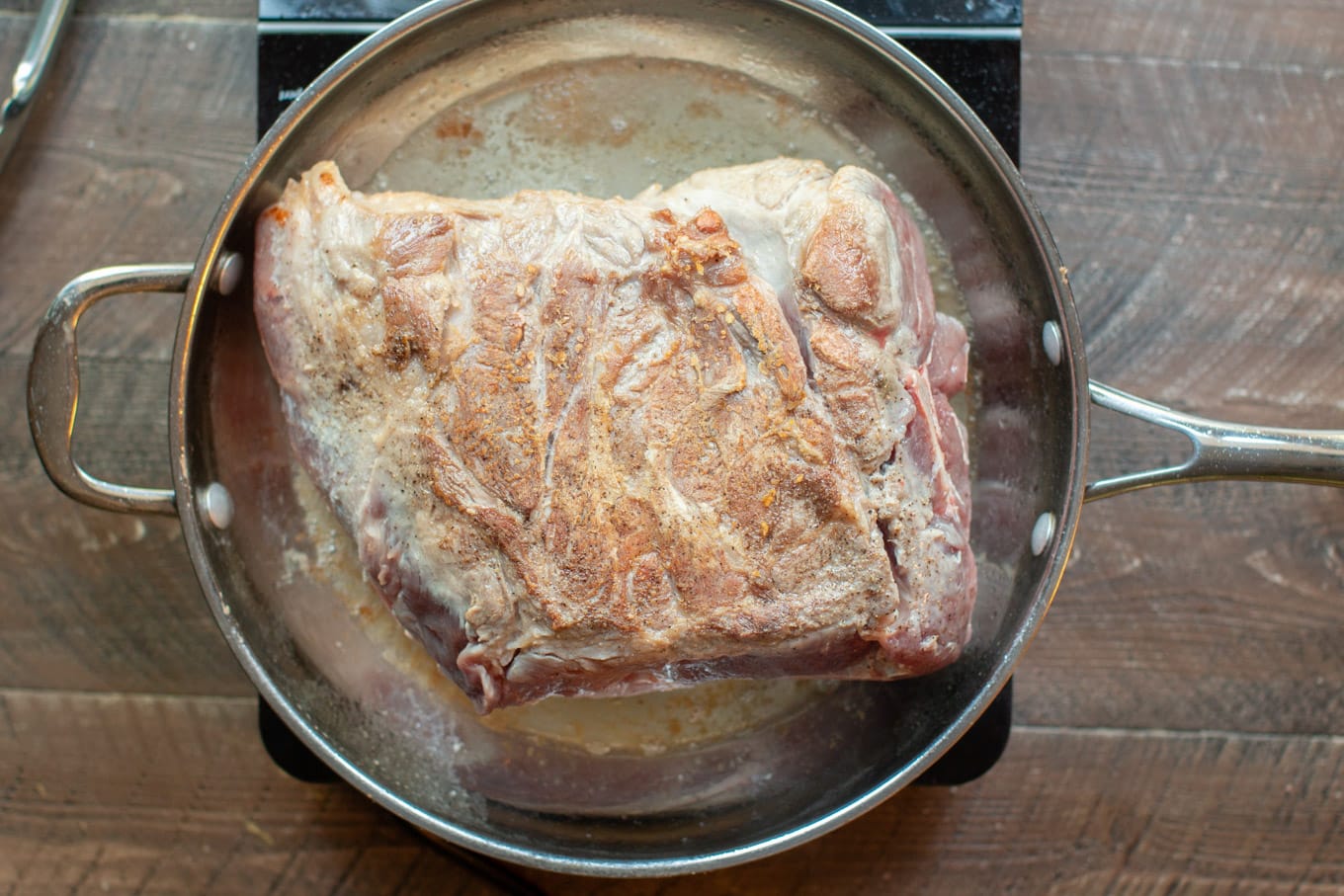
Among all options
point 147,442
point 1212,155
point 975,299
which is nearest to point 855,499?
point 975,299

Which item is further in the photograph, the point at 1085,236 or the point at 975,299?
the point at 1085,236

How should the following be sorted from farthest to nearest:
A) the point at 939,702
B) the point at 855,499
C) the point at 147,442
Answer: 1. the point at 147,442
2. the point at 939,702
3. the point at 855,499

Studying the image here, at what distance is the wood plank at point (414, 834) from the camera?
6.21ft

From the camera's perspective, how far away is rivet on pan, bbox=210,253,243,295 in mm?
1556

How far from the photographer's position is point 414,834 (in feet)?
6.19

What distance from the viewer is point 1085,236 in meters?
1.89

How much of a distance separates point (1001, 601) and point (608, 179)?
3.37 feet

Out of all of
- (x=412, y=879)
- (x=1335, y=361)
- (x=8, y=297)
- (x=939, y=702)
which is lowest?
(x=412, y=879)

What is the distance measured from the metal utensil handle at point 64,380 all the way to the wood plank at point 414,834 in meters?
0.61

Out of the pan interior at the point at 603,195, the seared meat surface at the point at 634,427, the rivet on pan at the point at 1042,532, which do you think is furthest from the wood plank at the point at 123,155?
the rivet on pan at the point at 1042,532

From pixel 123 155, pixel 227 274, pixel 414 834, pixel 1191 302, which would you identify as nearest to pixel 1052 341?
pixel 1191 302

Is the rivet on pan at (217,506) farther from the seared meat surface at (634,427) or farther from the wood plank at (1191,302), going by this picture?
the wood plank at (1191,302)

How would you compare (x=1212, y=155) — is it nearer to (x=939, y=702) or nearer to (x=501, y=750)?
(x=939, y=702)

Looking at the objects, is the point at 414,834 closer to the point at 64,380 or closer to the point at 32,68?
the point at 64,380
